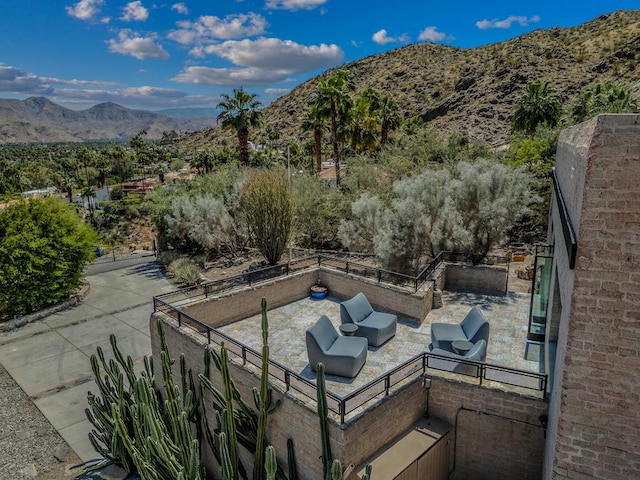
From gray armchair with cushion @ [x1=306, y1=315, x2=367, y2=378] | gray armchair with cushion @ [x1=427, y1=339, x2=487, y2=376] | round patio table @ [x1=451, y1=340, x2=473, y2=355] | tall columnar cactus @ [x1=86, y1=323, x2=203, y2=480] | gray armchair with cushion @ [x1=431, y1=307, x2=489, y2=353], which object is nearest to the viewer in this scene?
tall columnar cactus @ [x1=86, y1=323, x2=203, y2=480]

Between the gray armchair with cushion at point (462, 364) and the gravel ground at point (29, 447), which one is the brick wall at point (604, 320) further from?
the gravel ground at point (29, 447)

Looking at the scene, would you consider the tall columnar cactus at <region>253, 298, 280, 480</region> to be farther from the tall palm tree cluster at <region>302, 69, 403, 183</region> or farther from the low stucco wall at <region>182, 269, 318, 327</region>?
the tall palm tree cluster at <region>302, 69, 403, 183</region>

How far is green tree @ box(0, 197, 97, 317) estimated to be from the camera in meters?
18.3

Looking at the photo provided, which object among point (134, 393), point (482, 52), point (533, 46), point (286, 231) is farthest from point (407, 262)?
point (482, 52)

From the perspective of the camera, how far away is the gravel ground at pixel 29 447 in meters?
9.69

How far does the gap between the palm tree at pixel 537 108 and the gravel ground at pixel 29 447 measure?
34.8 meters

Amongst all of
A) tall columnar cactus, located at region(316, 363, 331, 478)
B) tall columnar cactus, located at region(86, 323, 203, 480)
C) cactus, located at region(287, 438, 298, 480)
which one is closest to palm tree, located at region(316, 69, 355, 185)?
tall columnar cactus, located at region(86, 323, 203, 480)

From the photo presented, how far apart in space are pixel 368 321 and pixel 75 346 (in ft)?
36.9

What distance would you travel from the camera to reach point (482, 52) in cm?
7569

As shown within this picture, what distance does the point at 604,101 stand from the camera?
2742cm

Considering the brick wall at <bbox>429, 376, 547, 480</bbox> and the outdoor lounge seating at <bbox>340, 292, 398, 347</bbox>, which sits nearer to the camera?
the brick wall at <bbox>429, 376, 547, 480</bbox>

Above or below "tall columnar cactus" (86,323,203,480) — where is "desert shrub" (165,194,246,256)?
above

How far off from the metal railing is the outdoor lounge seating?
Answer: 2.09 metres

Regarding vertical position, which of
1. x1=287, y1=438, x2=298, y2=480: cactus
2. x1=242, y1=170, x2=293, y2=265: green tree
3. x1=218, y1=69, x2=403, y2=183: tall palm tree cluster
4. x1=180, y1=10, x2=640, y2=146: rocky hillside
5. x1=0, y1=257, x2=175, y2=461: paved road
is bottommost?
x1=0, y1=257, x2=175, y2=461: paved road
